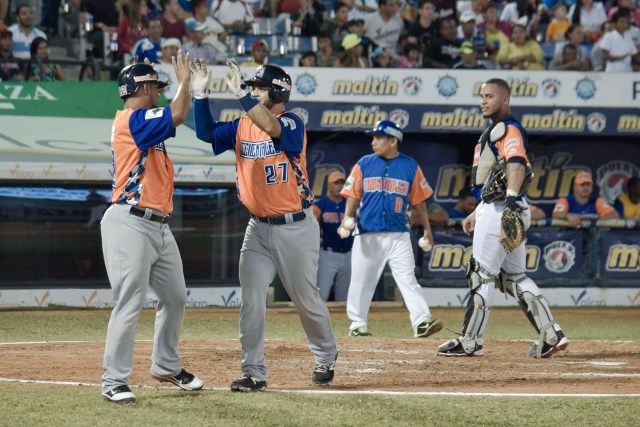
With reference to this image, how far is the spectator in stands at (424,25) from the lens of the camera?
17969 millimetres

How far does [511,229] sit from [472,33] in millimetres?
9577

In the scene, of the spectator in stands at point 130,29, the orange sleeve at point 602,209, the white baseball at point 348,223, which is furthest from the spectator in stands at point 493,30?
the white baseball at point 348,223

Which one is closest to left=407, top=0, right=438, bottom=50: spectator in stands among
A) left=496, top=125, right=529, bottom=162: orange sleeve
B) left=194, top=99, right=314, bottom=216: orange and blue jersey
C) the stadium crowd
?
the stadium crowd

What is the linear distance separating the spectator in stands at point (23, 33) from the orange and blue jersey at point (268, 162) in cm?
972

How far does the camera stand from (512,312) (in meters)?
15.0

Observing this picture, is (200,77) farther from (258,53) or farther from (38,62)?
(38,62)

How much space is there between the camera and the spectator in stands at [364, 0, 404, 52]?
707 inches

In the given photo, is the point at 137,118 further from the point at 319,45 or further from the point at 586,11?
the point at 586,11

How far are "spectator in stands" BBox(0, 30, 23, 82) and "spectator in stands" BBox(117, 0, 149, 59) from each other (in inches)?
56.4

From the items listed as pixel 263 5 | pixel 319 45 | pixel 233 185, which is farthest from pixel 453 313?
pixel 263 5

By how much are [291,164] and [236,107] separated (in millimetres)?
9310

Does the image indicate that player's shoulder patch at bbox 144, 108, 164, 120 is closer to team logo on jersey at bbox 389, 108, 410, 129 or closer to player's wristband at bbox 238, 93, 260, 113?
player's wristband at bbox 238, 93, 260, 113

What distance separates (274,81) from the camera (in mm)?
7355

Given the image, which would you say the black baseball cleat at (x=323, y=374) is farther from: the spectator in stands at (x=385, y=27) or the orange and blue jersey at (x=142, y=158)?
the spectator in stands at (x=385, y=27)
